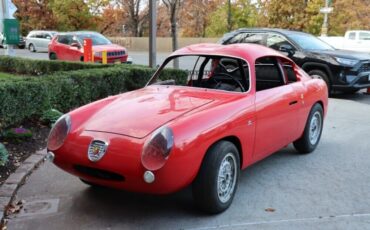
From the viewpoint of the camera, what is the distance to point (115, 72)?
8578 millimetres

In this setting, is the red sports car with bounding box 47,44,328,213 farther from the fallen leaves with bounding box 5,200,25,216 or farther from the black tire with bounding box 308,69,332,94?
the black tire with bounding box 308,69,332,94

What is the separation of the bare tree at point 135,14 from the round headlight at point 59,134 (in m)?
47.2

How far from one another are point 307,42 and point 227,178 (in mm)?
8263

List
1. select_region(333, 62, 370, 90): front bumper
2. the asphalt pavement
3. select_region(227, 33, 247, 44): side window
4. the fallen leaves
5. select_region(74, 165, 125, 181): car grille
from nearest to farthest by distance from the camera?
select_region(74, 165, 125, 181): car grille < the asphalt pavement < the fallen leaves < select_region(333, 62, 370, 90): front bumper < select_region(227, 33, 247, 44): side window

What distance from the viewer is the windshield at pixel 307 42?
11.2 metres

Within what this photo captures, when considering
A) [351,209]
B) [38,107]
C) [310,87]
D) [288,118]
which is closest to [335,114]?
[310,87]

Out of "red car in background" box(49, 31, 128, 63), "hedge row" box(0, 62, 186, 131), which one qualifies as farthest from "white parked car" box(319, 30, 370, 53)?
"hedge row" box(0, 62, 186, 131)

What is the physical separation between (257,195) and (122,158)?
1650mm

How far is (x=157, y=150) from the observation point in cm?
354

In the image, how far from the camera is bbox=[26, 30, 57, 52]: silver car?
109 ft

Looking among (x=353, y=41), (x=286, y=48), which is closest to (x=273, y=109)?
(x=286, y=48)

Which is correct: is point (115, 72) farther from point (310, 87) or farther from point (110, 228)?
point (110, 228)

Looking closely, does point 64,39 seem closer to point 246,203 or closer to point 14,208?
point 14,208

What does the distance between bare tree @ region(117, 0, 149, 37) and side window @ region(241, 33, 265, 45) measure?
39632 millimetres
